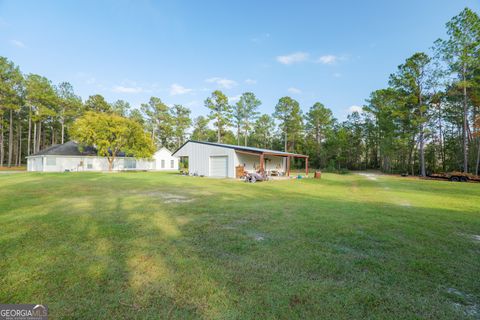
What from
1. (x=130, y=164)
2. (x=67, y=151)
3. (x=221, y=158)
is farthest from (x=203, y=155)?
(x=67, y=151)

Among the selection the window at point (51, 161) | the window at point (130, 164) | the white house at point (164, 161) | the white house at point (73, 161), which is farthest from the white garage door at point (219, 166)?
the window at point (51, 161)

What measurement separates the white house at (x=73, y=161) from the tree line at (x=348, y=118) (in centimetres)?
329

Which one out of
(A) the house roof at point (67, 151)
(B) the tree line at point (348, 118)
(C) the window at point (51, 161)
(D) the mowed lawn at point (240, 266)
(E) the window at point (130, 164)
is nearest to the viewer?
(D) the mowed lawn at point (240, 266)

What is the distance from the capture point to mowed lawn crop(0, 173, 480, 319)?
1.96 metres

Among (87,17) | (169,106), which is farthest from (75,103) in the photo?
(87,17)

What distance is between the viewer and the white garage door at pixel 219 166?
19017 mm

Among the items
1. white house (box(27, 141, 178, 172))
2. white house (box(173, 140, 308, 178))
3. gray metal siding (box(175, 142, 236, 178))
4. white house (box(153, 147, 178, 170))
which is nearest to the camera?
white house (box(173, 140, 308, 178))

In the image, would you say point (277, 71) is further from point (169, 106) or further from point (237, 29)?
point (169, 106)

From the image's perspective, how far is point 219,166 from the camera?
19.5m

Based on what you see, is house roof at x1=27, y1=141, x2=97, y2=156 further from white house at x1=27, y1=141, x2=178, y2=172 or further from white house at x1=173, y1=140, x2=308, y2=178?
white house at x1=173, y1=140, x2=308, y2=178

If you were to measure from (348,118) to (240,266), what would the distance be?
1914 inches

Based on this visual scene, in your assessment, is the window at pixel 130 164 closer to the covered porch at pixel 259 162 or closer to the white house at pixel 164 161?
the white house at pixel 164 161

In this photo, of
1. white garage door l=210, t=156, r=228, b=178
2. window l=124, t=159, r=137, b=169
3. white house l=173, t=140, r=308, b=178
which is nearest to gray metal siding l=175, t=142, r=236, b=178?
white house l=173, t=140, r=308, b=178

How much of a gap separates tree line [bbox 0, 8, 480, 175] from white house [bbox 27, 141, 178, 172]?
3.29 meters
